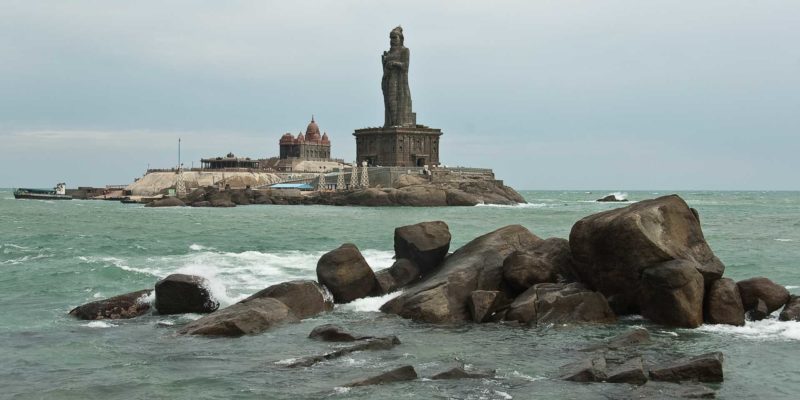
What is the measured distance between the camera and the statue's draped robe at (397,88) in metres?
135

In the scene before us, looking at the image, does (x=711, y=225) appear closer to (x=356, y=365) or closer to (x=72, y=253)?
(x=72, y=253)

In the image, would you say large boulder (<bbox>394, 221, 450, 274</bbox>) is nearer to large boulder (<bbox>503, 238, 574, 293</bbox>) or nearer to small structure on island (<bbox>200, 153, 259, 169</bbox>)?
large boulder (<bbox>503, 238, 574, 293</bbox>)

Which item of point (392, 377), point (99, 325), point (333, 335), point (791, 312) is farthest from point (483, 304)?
point (99, 325)

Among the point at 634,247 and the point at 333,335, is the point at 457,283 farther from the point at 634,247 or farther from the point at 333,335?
the point at 634,247

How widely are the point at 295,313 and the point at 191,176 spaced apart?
141 metres

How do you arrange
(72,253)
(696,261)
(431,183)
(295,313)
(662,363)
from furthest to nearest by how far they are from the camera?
(431,183), (72,253), (295,313), (696,261), (662,363)

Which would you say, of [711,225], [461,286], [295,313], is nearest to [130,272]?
[295,313]

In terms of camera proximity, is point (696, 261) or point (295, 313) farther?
point (295, 313)

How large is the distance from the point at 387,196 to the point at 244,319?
9255 cm

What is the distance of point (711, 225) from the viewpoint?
6397cm

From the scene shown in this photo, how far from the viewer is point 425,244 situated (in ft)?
80.1

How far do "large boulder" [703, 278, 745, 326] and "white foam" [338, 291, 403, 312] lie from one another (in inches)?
335

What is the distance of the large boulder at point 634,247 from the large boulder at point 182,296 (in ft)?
33.8

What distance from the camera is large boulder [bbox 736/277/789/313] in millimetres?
20453
